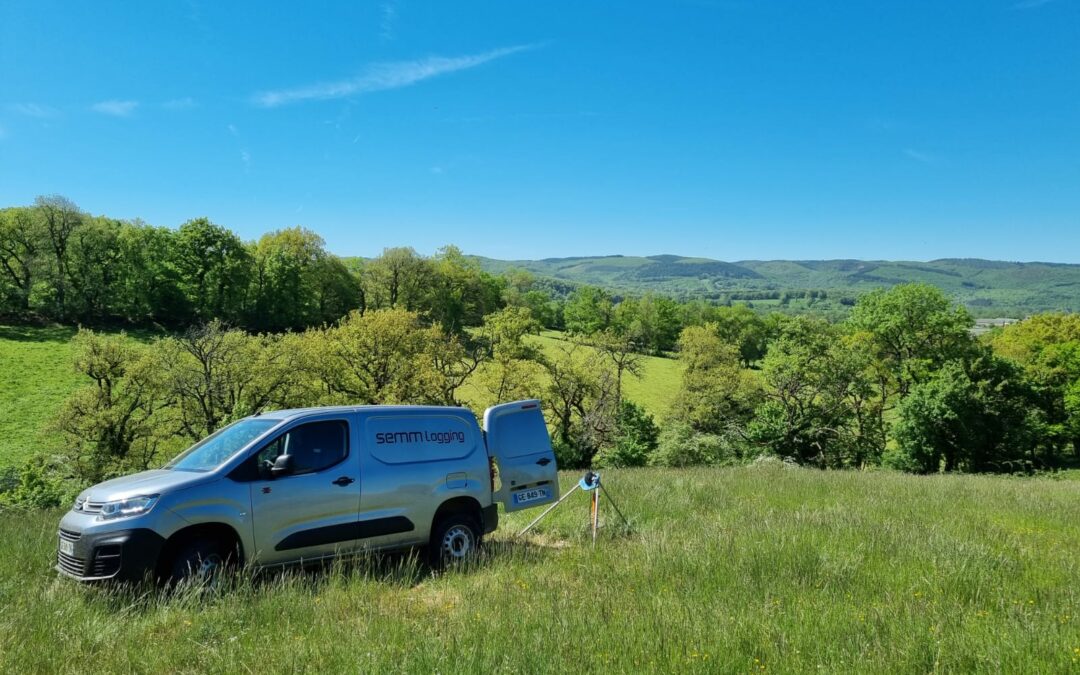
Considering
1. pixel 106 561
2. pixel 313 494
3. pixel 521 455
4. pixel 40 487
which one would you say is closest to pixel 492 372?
pixel 40 487

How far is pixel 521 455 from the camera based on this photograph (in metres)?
8.94

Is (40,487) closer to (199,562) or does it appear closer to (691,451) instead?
(199,562)

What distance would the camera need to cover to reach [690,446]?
3011 centimetres

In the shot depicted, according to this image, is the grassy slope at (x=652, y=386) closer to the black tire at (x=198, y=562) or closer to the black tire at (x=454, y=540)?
the black tire at (x=454, y=540)

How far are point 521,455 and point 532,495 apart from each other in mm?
592

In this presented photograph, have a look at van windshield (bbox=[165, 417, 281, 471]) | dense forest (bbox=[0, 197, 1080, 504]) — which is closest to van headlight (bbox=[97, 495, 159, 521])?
van windshield (bbox=[165, 417, 281, 471])

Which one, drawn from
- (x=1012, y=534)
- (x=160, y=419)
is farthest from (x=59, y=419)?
(x=1012, y=534)

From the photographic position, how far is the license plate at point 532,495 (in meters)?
8.75

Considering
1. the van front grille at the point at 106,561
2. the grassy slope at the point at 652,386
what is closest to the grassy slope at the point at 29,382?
the grassy slope at the point at 652,386

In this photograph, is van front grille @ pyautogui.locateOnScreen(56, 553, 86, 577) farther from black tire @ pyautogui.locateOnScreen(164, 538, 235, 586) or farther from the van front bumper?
black tire @ pyautogui.locateOnScreen(164, 538, 235, 586)

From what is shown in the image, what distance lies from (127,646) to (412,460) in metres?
3.70

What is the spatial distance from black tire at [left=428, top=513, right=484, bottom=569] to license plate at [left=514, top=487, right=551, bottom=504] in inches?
28.0

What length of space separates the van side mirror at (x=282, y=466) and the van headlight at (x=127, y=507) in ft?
3.66

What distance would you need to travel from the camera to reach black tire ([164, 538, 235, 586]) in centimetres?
623
